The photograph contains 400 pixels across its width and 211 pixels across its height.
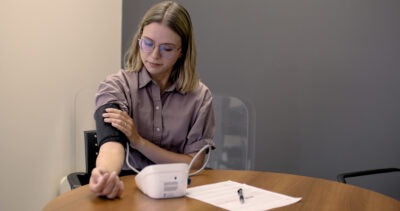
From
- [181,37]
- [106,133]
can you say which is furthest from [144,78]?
[106,133]

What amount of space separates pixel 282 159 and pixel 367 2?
3.73 ft

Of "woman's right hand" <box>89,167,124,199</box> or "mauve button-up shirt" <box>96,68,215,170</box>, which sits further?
"mauve button-up shirt" <box>96,68,215,170</box>

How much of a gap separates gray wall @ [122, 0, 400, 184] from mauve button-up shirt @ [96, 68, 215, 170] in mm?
1168

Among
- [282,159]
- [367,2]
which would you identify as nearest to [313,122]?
[282,159]

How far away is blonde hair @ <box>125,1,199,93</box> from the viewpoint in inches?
62.7

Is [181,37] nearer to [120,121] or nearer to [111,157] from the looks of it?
[120,121]

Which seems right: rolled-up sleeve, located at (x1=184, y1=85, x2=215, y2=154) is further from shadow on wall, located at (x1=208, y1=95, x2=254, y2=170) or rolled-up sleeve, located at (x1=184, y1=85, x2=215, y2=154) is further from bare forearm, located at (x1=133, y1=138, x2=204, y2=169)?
shadow on wall, located at (x1=208, y1=95, x2=254, y2=170)

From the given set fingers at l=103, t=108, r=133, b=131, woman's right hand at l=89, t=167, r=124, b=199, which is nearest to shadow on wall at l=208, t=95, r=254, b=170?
fingers at l=103, t=108, r=133, b=131

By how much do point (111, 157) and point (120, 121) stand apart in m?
0.17

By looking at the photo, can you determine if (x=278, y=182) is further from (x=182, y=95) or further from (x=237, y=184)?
(x=182, y=95)

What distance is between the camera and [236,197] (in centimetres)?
117

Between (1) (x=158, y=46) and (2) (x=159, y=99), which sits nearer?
(1) (x=158, y=46)

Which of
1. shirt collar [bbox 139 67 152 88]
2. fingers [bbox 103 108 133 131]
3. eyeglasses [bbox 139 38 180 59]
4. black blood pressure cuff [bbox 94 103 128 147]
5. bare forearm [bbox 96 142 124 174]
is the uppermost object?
eyeglasses [bbox 139 38 180 59]

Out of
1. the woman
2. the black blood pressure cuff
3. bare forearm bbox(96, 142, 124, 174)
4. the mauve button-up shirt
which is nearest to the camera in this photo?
bare forearm bbox(96, 142, 124, 174)
